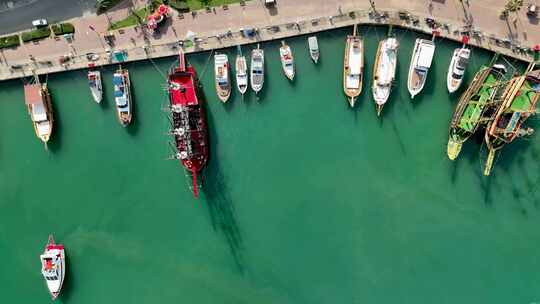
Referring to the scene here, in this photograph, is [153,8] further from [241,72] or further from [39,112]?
[39,112]

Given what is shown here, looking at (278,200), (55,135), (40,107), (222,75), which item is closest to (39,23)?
(40,107)

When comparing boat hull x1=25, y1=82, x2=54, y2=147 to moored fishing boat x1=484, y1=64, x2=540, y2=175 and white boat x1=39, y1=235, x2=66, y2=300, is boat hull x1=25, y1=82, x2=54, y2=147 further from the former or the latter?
moored fishing boat x1=484, y1=64, x2=540, y2=175

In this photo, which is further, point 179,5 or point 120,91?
point 120,91

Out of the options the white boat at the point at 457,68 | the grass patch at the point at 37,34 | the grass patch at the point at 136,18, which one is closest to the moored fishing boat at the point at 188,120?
the grass patch at the point at 136,18

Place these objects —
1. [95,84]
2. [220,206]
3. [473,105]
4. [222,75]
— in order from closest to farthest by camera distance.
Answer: [473,105], [222,75], [95,84], [220,206]

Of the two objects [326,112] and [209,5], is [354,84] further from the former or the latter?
[209,5]

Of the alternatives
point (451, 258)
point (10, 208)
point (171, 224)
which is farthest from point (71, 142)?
point (451, 258)

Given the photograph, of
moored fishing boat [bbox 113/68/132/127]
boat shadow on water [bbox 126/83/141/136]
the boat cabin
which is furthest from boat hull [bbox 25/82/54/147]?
boat shadow on water [bbox 126/83/141/136]
